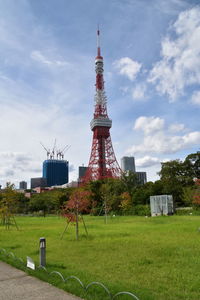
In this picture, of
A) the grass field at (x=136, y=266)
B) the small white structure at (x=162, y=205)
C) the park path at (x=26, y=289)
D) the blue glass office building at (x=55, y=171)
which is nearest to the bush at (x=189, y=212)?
the small white structure at (x=162, y=205)

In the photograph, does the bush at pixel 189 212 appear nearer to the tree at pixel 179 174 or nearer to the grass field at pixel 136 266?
the tree at pixel 179 174

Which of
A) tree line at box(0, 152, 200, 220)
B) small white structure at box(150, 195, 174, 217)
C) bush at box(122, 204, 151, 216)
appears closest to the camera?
small white structure at box(150, 195, 174, 217)

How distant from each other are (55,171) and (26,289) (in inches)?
5356

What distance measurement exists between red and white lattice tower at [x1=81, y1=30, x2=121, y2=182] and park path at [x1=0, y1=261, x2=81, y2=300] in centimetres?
4799

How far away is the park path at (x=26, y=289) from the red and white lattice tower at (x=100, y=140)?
157 feet

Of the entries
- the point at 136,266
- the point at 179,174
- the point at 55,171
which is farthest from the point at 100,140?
the point at 55,171

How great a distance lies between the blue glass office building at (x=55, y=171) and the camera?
447 ft

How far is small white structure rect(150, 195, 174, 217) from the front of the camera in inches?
1172

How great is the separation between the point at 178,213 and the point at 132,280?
1081 inches

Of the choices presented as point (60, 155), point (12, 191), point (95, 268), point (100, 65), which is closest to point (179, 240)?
point (95, 268)

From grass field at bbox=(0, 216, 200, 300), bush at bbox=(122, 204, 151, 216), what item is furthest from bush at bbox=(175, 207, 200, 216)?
grass field at bbox=(0, 216, 200, 300)

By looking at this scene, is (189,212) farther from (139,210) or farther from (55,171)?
(55,171)

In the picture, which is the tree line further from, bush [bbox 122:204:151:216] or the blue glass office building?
the blue glass office building

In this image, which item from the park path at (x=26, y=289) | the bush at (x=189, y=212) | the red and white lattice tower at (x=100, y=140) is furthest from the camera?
the red and white lattice tower at (x=100, y=140)
